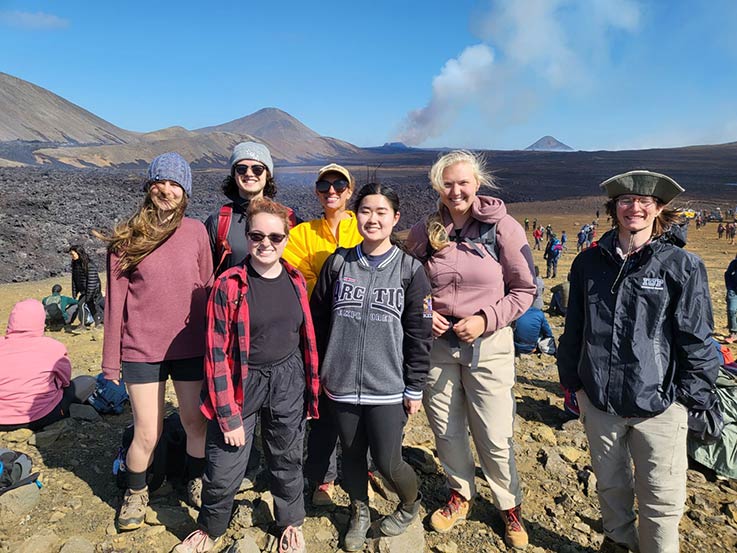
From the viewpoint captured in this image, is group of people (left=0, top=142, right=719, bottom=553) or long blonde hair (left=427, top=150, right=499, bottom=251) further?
long blonde hair (left=427, top=150, right=499, bottom=251)

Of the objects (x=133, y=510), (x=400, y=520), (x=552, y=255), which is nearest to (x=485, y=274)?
(x=400, y=520)

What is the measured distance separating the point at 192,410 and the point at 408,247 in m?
1.44

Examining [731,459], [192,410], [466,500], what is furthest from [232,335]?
[731,459]

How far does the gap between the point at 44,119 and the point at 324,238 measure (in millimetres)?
137099

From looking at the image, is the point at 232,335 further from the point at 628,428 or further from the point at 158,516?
the point at 628,428

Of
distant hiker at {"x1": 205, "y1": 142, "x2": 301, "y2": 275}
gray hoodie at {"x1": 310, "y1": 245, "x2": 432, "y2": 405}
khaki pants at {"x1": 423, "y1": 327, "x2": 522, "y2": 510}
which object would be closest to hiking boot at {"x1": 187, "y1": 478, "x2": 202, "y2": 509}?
gray hoodie at {"x1": 310, "y1": 245, "x2": 432, "y2": 405}

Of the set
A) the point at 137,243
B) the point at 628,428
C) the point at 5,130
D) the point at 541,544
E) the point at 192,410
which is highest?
the point at 5,130

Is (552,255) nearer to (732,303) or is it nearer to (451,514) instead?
(732,303)

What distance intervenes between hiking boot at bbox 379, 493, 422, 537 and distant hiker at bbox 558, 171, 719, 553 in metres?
0.96

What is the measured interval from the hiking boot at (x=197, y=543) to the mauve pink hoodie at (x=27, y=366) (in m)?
1.78

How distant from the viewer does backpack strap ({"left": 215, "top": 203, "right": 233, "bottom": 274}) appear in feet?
8.10

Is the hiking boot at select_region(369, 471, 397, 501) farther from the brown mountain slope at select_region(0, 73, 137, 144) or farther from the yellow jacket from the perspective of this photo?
the brown mountain slope at select_region(0, 73, 137, 144)

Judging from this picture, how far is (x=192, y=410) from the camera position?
244cm

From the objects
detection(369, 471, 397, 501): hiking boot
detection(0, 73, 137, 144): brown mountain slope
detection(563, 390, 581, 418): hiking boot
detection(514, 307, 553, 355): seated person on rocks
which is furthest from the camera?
detection(0, 73, 137, 144): brown mountain slope
